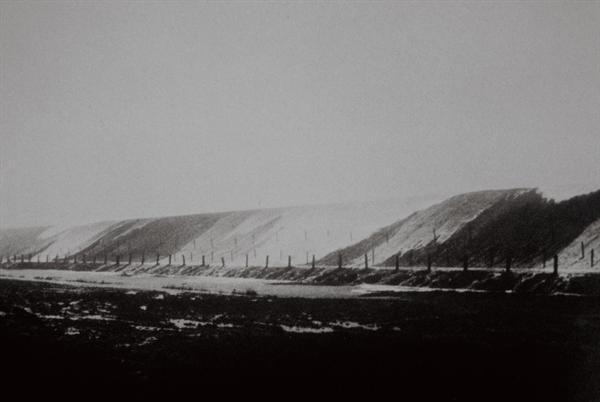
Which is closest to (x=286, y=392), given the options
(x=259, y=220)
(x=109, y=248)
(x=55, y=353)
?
(x=55, y=353)

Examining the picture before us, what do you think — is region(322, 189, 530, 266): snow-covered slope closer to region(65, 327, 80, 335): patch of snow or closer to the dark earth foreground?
the dark earth foreground

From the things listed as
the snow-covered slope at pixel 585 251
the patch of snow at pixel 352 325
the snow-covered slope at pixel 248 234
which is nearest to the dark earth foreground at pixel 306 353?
the patch of snow at pixel 352 325

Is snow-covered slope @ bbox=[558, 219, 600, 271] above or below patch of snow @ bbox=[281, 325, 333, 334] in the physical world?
above

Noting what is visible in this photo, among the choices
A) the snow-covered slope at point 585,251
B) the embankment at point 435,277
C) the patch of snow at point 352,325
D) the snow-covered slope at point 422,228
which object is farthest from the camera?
the snow-covered slope at point 422,228

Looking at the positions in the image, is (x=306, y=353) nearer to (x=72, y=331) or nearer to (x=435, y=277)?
(x=72, y=331)

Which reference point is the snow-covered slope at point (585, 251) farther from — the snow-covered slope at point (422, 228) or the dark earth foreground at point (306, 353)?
the snow-covered slope at point (422, 228)

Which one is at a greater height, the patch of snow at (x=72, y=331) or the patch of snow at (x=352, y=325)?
the patch of snow at (x=72, y=331)

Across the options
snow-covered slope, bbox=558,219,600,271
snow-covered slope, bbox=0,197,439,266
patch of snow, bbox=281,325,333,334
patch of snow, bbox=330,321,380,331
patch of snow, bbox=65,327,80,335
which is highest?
snow-covered slope, bbox=0,197,439,266

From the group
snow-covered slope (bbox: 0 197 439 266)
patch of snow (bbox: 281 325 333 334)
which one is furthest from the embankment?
patch of snow (bbox: 281 325 333 334)

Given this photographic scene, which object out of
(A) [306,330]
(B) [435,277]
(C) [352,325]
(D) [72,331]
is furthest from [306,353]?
(B) [435,277]

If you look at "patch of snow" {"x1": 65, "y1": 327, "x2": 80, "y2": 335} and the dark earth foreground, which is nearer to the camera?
the dark earth foreground
